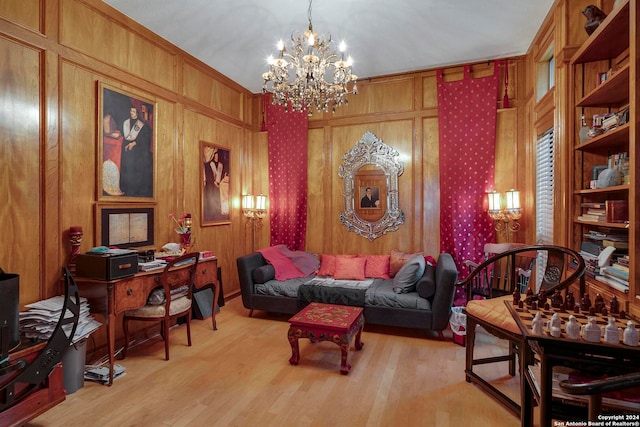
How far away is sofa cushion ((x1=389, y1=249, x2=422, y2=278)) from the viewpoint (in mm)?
4305

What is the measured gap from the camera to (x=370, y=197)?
4.80 m

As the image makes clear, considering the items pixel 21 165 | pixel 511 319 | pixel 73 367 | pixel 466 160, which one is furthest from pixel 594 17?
pixel 73 367

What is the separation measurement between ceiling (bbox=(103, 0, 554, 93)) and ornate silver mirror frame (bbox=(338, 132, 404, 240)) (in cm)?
115

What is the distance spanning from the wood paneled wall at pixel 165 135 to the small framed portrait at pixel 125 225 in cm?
8

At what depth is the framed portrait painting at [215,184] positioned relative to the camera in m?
4.45

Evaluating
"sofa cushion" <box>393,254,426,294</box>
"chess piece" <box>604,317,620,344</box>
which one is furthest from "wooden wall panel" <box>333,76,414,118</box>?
"chess piece" <box>604,317,620,344</box>

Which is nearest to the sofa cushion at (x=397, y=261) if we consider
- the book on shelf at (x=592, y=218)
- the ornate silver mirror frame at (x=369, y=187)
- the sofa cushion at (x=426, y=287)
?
the ornate silver mirror frame at (x=369, y=187)

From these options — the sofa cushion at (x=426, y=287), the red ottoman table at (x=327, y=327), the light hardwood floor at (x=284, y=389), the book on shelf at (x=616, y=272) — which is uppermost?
the book on shelf at (x=616, y=272)

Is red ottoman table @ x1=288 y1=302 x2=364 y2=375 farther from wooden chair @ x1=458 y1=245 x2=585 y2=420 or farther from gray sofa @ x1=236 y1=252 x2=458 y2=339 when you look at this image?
wooden chair @ x1=458 y1=245 x2=585 y2=420

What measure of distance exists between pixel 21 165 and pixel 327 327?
9.01 feet

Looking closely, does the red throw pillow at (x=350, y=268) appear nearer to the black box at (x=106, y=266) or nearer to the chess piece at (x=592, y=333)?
the black box at (x=106, y=266)

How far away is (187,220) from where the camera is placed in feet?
12.8

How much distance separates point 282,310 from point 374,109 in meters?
3.12

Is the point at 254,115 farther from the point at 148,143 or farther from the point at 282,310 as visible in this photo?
the point at 282,310
